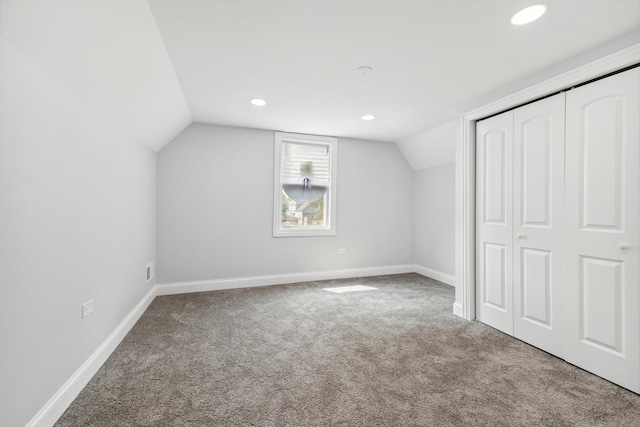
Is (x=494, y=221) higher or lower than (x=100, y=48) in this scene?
lower

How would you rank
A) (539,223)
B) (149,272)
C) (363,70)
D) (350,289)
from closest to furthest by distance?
(363,70), (539,223), (149,272), (350,289)

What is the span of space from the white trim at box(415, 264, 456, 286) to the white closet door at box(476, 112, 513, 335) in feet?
4.37

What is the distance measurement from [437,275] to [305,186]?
256 cm

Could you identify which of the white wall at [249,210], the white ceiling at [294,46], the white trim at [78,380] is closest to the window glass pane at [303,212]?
the white wall at [249,210]

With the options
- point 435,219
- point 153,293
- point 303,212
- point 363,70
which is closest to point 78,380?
point 153,293

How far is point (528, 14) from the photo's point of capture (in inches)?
64.2

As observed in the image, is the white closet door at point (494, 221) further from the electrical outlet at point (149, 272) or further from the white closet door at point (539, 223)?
the electrical outlet at point (149, 272)

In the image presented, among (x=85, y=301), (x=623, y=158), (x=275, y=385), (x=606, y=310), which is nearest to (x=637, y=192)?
(x=623, y=158)

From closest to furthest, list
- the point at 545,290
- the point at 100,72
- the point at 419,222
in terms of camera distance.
Result: the point at 100,72, the point at 545,290, the point at 419,222

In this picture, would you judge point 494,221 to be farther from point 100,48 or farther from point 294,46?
point 100,48

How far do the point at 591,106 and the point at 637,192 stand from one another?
69cm

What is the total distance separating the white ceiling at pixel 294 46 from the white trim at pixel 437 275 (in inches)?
103

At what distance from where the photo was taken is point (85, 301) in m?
1.93

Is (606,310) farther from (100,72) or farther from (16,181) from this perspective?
(100,72)
